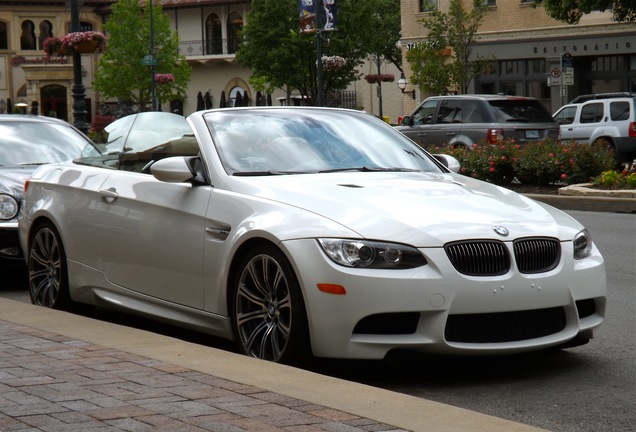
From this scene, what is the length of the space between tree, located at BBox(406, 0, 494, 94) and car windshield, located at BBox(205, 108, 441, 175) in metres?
40.2

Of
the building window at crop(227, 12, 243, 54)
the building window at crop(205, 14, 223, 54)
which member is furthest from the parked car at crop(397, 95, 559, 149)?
the building window at crop(205, 14, 223, 54)

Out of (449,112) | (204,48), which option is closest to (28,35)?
(204,48)

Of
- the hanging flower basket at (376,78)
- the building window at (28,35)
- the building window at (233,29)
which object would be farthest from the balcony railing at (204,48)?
the hanging flower basket at (376,78)

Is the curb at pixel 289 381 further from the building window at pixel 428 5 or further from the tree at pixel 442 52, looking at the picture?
the building window at pixel 428 5

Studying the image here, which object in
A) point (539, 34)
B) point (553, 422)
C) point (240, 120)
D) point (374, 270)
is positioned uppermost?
point (539, 34)

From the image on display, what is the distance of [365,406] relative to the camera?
17.0 ft

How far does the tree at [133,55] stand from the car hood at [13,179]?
59346mm

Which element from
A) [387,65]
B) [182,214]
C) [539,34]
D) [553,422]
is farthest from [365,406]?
[387,65]

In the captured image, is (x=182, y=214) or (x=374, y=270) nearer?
(x=374, y=270)

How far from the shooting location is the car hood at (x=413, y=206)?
629 cm

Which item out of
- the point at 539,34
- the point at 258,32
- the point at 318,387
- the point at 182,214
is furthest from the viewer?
the point at 258,32

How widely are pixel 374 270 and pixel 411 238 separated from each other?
247mm

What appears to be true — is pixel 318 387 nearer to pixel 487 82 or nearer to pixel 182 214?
pixel 182 214

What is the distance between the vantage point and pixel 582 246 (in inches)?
Result: 269
